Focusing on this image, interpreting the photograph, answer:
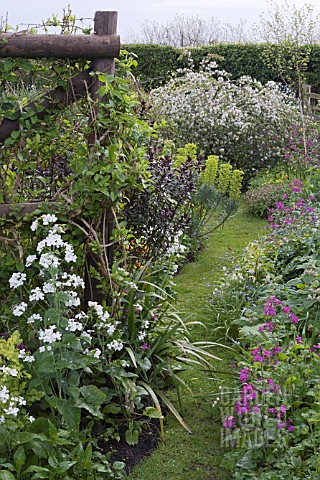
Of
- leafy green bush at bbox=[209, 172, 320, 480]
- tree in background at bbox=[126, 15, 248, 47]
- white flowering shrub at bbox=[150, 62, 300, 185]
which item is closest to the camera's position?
leafy green bush at bbox=[209, 172, 320, 480]

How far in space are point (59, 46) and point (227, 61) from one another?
14.1 m

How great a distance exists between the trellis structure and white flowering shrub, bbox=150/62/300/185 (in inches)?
220

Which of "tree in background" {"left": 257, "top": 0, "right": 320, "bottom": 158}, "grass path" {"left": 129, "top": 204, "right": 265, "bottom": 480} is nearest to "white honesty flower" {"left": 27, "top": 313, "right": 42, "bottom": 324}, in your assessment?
"grass path" {"left": 129, "top": 204, "right": 265, "bottom": 480}

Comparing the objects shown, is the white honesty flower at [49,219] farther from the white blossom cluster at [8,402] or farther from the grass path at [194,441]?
the grass path at [194,441]

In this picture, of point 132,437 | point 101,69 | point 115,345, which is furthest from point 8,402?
point 101,69

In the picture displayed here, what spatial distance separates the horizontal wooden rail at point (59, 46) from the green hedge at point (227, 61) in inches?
481

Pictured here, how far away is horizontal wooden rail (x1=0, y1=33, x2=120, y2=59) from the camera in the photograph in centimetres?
302

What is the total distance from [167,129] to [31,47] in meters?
5.85

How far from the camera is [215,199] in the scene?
6.51 metres

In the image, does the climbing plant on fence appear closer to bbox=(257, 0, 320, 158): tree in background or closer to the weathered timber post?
the weathered timber post

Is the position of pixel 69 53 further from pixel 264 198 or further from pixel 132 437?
pixel 264 198

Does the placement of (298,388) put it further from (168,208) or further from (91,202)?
(168,208)

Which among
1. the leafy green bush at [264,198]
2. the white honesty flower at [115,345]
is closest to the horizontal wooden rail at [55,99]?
the white honesty flower at [115,345]

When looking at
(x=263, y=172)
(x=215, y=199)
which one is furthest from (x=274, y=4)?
Result: (x=215, y=199)
